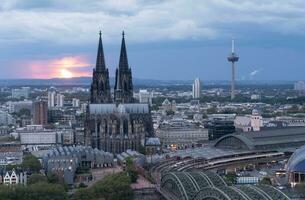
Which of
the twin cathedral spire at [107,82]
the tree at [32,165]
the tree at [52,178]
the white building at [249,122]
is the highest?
the twin cathedral spire at [107,82]

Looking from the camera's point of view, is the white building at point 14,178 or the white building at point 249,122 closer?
the white building at point 14,178

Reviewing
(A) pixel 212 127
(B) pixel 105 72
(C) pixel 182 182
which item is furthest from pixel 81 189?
(A) pixel 212 127

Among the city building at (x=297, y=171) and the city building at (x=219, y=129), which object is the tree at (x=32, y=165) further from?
the city building at (x=219, y=129)

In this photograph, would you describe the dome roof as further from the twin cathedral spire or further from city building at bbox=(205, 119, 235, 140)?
city building at bbox=(205, 119, 235, 140)

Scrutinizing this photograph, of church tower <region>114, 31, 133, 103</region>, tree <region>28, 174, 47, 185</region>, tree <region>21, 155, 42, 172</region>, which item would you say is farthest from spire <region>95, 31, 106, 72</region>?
tree <region>28, 174, 47, 185</region>

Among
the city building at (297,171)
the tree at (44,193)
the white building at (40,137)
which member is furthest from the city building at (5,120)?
the tree at (44,193)

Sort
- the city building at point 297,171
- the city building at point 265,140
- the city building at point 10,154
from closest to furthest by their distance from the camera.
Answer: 1. the city building at point 297,171
2. the city building at point 10,154
3. the city building at point 265,140
